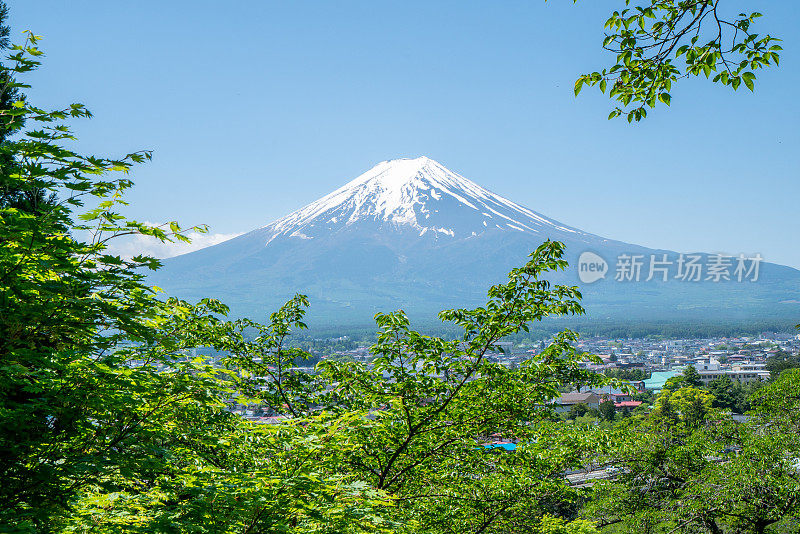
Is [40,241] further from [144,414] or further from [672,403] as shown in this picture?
[672,403]

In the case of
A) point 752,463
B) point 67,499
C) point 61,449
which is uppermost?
point 61,449

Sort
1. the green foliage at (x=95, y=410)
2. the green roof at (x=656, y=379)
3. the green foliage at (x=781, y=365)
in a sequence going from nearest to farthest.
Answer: the green foliage at (x=95, y=410), the green foliage at (x=781, y=365), the green roof at (x=656, y=379)

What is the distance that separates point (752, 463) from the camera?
32.6 ft

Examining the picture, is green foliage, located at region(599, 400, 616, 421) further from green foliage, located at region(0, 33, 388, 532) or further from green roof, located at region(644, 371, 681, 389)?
green roof, located at region(644, 371, 681, 389)

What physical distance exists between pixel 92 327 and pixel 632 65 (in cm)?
398

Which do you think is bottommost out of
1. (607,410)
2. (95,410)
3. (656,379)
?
(656,379)

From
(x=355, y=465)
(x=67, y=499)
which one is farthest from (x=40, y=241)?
(x=355, y=465)

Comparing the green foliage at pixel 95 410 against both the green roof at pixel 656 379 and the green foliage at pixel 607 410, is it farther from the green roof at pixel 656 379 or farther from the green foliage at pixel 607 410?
the green roof at pixel 656 379

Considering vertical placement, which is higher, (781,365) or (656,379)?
(781,365)

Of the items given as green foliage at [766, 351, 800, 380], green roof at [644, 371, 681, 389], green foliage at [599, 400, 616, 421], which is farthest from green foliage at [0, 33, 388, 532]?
green roof at [644, 371, 681, 389]

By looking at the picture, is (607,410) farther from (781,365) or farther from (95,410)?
(95,410)

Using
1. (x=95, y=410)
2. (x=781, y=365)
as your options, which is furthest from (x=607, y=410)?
(x=95, y=410)

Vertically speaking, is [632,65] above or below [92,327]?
above

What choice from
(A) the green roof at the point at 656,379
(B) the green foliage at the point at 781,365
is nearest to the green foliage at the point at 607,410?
(B) the green foliage at the point at 781,365
